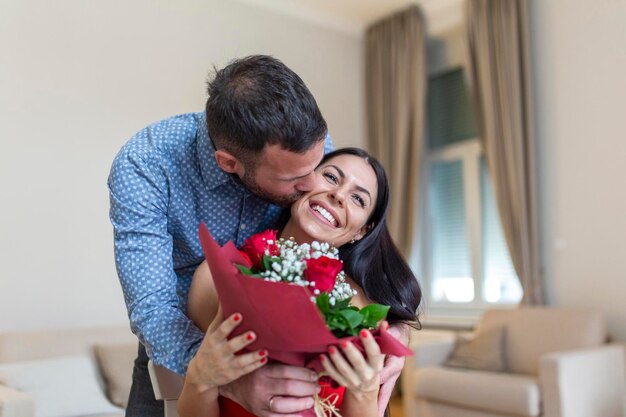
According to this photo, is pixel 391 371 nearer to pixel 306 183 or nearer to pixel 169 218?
pixel 306 183

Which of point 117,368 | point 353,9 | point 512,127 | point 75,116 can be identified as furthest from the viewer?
point 353,9

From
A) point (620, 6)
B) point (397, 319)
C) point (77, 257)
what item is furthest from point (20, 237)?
point (620, 6)

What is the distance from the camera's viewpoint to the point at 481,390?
362 cm

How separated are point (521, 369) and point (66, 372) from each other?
2.72 metres

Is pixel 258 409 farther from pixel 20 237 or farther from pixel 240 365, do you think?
pixel 20 237

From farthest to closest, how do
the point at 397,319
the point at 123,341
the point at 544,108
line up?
the point at 544,108 < the point at 123,341 < the point at 397,319

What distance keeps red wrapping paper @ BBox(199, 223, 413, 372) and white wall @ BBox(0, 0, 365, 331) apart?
3.44 metres

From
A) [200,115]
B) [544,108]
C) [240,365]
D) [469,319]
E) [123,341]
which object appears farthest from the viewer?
[469,319]

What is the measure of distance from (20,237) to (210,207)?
294 centimetres

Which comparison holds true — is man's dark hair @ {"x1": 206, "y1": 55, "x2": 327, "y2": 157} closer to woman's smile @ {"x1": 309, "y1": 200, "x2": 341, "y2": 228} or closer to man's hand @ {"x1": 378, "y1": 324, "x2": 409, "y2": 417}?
woman's smile @ {"x1": 309, "y1": 200, "x2": 341, "y2": 228}

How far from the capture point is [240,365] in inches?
39.0

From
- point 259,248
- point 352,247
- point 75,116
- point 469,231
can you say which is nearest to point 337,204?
point 352,247

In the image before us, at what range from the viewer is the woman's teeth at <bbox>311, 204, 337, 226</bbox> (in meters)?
1.48

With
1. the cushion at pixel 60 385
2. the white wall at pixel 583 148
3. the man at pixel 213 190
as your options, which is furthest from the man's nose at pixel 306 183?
the white wall at pixel 583 148
